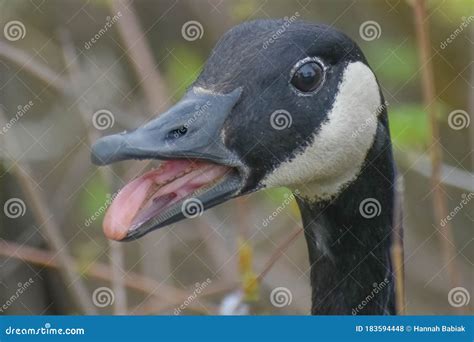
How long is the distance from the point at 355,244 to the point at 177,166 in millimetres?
669

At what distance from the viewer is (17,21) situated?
297cm

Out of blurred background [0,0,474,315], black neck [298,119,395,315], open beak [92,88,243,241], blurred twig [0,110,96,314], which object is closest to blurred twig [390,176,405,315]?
black neck [298,119,395,315]

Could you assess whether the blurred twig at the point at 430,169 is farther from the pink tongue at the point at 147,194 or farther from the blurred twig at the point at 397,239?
the pink tongue at the point at 147,194

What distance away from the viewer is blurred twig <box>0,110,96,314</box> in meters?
3.01

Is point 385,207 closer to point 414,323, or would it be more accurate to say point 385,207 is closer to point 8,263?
point 414,323

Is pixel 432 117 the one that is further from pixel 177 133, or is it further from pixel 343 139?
pixel 177 133

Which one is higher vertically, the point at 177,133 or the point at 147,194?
the point at 177,133

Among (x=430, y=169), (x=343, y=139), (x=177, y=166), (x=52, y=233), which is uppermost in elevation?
(x=430, y=169)

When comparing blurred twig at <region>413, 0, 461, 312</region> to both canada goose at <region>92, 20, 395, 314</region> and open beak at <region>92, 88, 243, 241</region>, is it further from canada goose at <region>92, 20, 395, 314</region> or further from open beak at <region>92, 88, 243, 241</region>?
open beak at <region>92, 88, 243, 241</region>

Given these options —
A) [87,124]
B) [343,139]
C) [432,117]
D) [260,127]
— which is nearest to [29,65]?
[87,124]

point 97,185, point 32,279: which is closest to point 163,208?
point 97,185

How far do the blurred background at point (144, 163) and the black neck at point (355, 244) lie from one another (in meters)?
0.37

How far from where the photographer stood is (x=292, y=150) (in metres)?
2.25

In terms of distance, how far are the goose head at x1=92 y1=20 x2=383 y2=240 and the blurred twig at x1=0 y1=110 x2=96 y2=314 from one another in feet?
3.44
